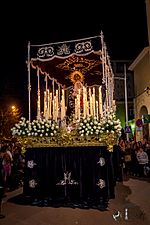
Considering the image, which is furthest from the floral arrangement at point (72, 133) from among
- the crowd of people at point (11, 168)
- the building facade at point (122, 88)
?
the building facade at point (122, 88)

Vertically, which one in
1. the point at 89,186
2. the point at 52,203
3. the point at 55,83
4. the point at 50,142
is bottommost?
the point at 52,203

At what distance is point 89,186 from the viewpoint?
25.5ft

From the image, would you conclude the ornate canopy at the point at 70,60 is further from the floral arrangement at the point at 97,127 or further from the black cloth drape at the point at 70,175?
the black cloth drape at the point at 70,175

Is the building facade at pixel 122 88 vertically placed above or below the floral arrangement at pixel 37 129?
above

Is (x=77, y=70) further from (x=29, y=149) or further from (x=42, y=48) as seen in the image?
(x=29, y=149)

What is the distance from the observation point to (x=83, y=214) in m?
6.54

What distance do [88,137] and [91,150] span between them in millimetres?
400

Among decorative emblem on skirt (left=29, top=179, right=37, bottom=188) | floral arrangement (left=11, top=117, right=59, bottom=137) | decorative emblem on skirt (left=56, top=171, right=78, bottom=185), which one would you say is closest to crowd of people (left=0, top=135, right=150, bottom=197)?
floral arrangement (left=11, top=117, right=59, bottom=137)

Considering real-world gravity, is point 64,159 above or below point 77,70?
below

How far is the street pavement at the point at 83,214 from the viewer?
5926mm

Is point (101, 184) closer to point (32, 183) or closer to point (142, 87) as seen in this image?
point (32, 183)

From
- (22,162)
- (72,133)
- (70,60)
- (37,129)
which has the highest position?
(70,60)

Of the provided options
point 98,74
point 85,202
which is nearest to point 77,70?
point 98,74

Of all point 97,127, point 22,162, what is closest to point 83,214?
point 97,127
